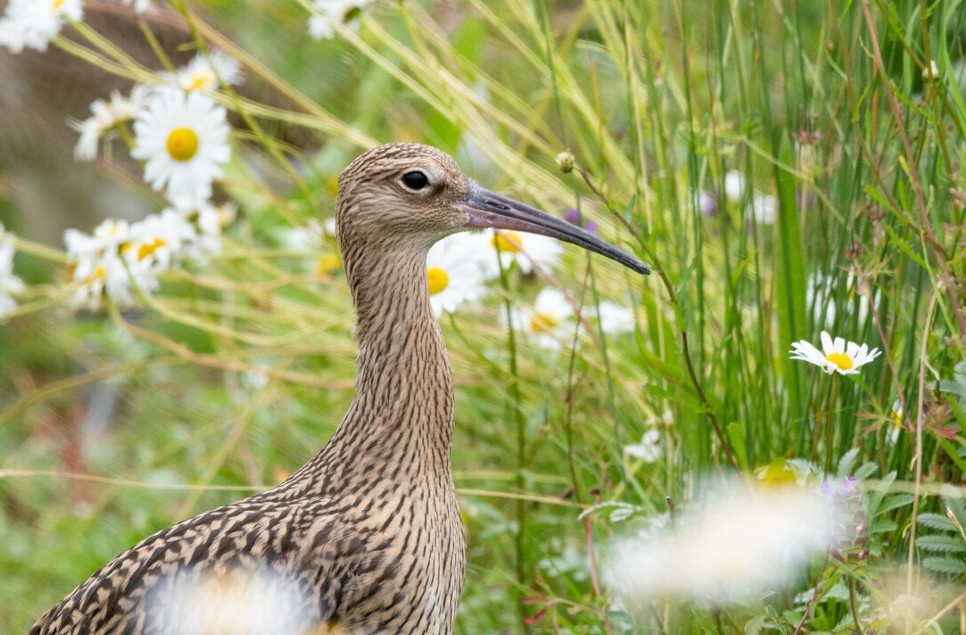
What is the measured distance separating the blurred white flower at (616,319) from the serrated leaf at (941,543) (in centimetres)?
98

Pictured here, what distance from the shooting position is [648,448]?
7.36ft

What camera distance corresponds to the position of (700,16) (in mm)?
4223

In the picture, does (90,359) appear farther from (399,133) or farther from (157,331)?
(399,133)

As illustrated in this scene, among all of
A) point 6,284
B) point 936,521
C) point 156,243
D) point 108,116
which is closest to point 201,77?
point 108,116

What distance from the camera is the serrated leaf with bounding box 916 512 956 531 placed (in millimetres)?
1668

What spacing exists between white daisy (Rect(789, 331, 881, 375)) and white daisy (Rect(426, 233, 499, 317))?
28.8 inches

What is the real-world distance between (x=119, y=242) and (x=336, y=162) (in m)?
1.19

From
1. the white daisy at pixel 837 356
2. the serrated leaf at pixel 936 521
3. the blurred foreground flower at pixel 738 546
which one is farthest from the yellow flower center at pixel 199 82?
the serrated leaf at pixel 936 521

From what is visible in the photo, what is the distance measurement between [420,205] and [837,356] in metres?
0.63

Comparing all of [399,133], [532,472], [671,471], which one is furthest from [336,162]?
[671,471]

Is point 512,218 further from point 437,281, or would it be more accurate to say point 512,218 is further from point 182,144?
point 182,144

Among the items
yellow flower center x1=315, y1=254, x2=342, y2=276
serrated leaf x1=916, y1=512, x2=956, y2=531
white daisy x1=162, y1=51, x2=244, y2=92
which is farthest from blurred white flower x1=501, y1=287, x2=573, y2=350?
serrated leaf x1=916, y1=512, x2=956, y2=531

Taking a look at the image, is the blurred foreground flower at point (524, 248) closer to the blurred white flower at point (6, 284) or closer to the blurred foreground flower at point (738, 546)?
the blurred foreground flower at point (738, 546)

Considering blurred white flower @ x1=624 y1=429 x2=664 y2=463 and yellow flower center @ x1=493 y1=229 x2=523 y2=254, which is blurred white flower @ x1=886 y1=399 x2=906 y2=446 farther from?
yellow flower center @ x1=493 y1=229 x2=523 y2=254
